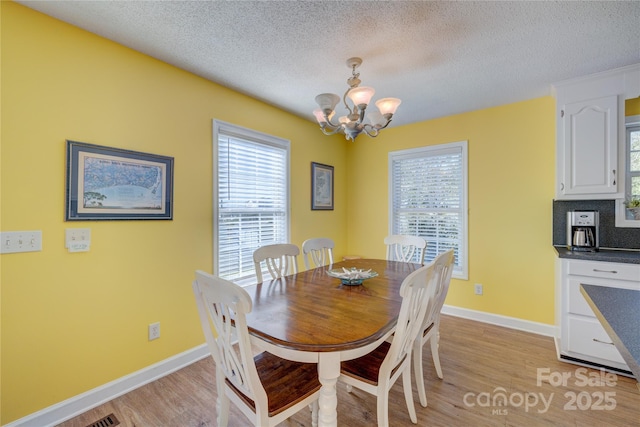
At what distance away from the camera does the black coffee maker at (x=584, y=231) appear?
250cm

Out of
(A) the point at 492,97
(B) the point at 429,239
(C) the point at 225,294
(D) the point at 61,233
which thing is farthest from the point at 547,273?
(D) the point at 61,233

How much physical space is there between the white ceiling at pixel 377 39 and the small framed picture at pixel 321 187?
1.24 meters

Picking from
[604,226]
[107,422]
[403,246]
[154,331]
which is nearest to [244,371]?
[107,422]

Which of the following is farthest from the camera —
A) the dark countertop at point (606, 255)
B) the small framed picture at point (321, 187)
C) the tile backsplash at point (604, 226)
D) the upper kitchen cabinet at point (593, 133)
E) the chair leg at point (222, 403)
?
the small framed picture at point (321, 187)

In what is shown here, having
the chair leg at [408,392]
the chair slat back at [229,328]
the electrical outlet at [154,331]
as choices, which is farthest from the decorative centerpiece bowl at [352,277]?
the electrical outlet at [154,331]

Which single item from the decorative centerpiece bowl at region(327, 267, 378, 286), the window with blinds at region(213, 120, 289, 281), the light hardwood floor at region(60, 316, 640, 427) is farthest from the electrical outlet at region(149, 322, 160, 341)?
the decorative centerpiece bowl at region(327, 267, 378, 286)

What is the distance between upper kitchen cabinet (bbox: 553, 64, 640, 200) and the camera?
2.36 meters

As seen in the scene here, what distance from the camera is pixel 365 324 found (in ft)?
4.25

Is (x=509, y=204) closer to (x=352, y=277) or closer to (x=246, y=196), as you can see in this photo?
(x=352, y=277)

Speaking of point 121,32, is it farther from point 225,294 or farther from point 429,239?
point 429,239

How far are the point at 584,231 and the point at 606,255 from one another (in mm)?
374

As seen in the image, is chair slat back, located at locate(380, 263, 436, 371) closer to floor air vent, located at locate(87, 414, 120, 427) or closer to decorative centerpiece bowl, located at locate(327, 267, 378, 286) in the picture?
decorative centerpiece bowl, located at locate(327, 267, 378, 286)

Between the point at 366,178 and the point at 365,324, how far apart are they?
312 cm

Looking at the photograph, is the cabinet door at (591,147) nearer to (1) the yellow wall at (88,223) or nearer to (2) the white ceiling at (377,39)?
(2) the white ceiling at (377,39)
